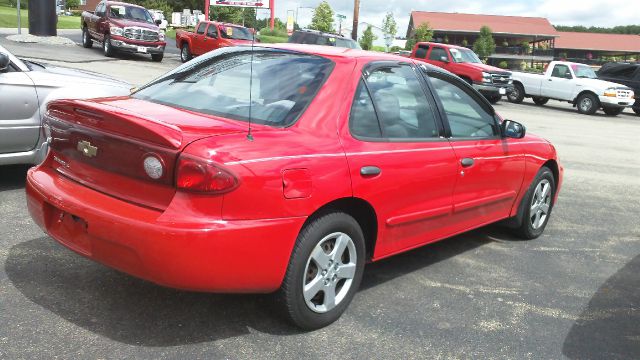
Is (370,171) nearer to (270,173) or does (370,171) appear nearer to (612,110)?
(270,173)

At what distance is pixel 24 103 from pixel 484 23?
6838cm

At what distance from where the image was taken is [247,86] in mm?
3693

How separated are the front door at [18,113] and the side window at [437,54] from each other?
17.3 meters

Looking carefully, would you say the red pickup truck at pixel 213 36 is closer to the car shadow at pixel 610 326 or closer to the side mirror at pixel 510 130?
the side mirror at pixel 510 130

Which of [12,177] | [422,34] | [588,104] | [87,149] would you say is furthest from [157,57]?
[422,34]

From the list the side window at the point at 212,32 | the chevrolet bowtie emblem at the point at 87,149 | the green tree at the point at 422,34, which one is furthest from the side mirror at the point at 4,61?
the green tree at the point at 422,34

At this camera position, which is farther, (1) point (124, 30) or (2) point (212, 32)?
(2) point (212, 32)

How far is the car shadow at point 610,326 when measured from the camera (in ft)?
11.1

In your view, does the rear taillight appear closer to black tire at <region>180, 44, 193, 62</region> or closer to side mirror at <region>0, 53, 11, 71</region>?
side mirror at <region>0, 53, 11, 71</region>

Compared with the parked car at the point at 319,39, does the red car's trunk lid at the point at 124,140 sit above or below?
below

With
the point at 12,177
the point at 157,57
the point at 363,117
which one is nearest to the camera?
the point at 363,117

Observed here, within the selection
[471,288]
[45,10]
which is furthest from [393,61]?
[45,10]

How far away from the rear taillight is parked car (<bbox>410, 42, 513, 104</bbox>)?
1842 cm

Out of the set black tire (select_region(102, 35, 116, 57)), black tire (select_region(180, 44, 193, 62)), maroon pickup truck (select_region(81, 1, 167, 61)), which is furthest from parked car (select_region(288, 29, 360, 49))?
black tire (select_region(102, 35, 116, 57))
